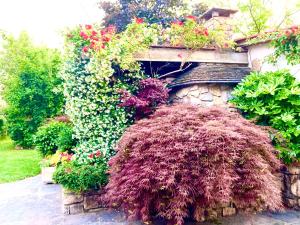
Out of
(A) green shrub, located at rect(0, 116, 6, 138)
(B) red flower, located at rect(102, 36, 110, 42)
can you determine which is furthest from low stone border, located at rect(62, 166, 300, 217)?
(A) green shrub, located at rect(0, 116, 6, 138)

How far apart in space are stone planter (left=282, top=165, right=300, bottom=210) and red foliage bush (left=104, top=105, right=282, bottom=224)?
38.0 inches

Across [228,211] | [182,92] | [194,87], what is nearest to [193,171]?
[228,211]

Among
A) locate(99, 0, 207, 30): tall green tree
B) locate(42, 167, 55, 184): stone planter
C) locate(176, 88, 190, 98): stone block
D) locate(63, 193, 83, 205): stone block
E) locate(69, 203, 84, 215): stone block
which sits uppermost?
locate(99, 0, 207, 30): tall green tree

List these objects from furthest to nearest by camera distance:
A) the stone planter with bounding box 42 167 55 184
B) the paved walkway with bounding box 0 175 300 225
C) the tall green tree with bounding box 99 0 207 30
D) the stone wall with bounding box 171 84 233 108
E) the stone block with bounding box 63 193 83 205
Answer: the tall green tree with bounding box 99 0 207 30 < the stone planter with bounding box 42 167 55 184 < the stone wall with bounding box 171 84 233 108 < the stone block with bounding box 63 193 83 205 < the paved walkway with bounding box 0 175 300 225

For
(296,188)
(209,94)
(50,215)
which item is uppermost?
(209,94)

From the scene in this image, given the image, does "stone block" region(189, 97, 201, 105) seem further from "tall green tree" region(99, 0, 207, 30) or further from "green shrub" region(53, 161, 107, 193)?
"tall green tree" region(99, 0, 207, 30)

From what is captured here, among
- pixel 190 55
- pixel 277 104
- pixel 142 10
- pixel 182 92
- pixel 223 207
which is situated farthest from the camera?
pixel 142 10

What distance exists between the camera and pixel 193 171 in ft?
9.77

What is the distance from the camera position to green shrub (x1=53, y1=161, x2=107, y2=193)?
3.94 meters

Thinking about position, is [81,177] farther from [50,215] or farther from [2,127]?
[2,127]

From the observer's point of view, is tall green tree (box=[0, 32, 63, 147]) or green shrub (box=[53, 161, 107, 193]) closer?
green shrub (box=[53, 161, 107, 193])

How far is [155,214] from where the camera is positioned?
349cm

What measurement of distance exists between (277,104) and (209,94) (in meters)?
1.33

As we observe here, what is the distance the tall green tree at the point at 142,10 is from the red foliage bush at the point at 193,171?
30.1ft
